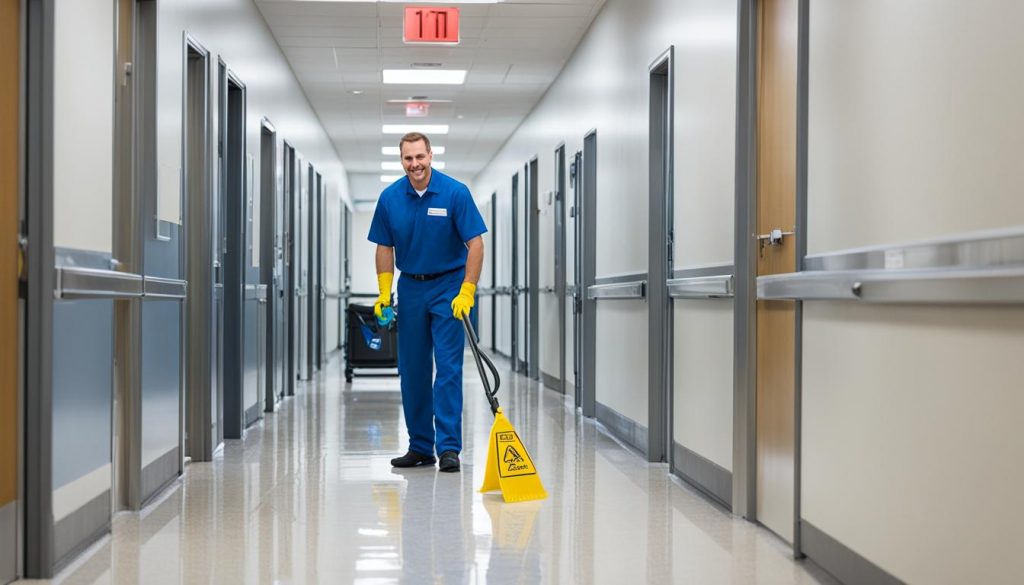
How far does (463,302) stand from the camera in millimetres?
5441

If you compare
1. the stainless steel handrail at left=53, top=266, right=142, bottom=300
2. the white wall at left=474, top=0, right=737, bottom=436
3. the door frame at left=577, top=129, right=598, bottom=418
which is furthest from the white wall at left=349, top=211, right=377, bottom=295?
the stainless steel handrail at left=53, top=266, right=142, bottom=300

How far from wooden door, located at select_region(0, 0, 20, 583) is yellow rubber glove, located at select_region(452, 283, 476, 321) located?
2485 mm

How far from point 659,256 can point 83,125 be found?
331 cm

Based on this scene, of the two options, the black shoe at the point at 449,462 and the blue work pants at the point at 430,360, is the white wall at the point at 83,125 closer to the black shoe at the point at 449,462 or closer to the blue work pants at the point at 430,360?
the blue work pants at the point at 430,360

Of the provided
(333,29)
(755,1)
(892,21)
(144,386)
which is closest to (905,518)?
(892,21)

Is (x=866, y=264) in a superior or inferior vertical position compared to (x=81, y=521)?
superior

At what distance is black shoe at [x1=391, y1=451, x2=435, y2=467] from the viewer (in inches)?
222

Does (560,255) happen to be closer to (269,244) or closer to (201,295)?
(269,244)

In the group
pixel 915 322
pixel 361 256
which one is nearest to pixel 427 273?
pixel 915 322

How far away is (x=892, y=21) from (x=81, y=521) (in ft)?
9.57

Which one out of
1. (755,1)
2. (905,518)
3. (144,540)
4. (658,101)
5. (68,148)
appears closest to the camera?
(905,518)

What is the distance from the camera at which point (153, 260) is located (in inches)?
184

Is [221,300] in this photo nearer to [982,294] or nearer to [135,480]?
[135,480]

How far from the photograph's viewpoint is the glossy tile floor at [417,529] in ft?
11.3
